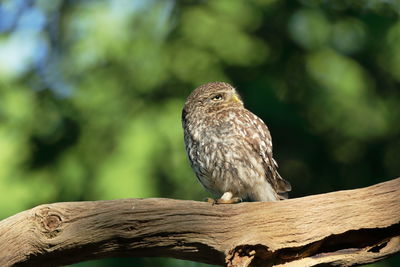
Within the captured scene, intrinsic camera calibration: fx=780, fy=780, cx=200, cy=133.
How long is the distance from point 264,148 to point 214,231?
121 centimetres

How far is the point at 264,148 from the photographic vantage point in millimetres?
4723

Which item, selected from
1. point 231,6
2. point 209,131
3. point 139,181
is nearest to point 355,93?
point 231,6

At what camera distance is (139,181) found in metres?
6.21

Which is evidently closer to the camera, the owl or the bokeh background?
the owl

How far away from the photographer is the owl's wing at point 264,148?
465 centimetres

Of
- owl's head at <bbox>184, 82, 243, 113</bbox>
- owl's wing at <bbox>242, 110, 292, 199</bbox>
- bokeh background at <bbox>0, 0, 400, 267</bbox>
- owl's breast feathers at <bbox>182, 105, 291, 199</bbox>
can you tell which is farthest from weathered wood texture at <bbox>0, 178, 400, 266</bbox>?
bokeh background at <bbox>0, 0, 400, 267</bbox>

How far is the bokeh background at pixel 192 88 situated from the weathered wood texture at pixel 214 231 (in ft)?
9.08

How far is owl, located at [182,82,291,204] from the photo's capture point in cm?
453

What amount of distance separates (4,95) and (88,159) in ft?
3.56

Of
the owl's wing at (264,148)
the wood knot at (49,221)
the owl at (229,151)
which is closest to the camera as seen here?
the wood knot at (49,221)

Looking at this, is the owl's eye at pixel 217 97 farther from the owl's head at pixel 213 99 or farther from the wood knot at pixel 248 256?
the wood knot at pixel 248 256

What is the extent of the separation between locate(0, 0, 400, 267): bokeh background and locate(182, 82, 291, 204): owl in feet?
5.38

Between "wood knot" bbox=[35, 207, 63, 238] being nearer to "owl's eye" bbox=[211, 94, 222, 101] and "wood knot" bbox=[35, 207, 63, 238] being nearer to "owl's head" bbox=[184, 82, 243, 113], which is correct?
"owl's head" bbox=[184, 82, 243, 113]

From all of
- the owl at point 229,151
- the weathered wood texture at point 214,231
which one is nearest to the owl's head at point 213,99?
the owl at point 229,151
